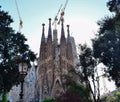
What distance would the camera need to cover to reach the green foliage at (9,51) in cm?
2444

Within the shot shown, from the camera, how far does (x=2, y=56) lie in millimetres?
25344

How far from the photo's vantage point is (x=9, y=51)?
25.9 meters

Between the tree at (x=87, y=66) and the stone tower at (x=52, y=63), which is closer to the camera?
the tree at (x=87, y=66)

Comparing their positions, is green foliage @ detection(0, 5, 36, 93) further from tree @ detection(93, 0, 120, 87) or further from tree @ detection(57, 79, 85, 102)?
tree @ detection(57, 79, 85, 102)

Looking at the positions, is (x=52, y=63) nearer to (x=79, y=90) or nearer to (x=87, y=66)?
(x=79, y=90)

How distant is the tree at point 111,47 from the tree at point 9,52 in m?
6.85

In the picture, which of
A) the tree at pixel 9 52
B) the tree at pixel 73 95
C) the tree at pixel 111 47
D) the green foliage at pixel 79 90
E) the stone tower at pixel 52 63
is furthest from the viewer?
the stone tower at pixel 52 63

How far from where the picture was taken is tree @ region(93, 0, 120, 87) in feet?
63.9

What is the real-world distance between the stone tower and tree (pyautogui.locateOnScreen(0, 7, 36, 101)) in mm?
36058

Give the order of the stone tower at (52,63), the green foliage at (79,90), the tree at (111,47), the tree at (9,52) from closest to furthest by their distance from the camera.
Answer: the tree at (111,47) → the tree at (9,52) → the green foliage at (79,90) → the stone tower at (52,63)

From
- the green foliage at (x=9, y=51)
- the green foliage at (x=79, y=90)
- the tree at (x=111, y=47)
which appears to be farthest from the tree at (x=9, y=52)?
the green foliage at (x=79, y=90)

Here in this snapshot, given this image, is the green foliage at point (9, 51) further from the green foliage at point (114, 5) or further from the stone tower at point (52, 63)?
the stone tower at point (52, 63)

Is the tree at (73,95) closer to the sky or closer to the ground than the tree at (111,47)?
closer to the ground

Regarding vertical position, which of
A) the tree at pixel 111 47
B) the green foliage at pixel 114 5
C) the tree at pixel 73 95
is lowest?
the tree at pixel 73 95
